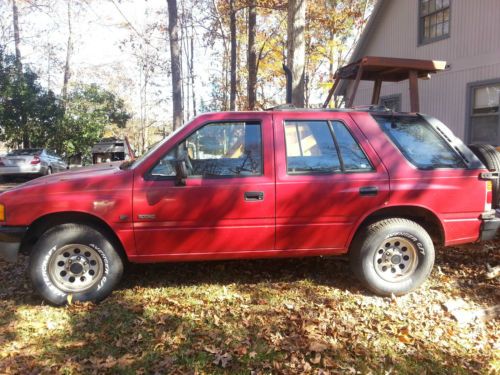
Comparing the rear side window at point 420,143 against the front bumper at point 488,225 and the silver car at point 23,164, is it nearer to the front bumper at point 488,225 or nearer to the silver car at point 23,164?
the front bumper at point 488,225

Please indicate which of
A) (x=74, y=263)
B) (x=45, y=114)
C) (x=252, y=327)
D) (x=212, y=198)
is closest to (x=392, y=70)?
(x=212, y=198)

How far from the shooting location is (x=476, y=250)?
18.5 feet

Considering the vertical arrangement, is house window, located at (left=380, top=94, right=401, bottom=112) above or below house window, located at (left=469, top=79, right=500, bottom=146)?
above

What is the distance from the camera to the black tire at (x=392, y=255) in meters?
4.32

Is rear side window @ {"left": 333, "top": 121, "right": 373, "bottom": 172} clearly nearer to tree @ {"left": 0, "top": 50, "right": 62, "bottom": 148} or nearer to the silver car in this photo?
the silver car

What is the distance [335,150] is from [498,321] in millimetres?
2229

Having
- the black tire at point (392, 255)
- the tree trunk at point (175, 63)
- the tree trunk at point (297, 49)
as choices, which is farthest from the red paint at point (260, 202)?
the tree trunk at point (175, 63)

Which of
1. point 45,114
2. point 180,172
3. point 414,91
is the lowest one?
point 180,172

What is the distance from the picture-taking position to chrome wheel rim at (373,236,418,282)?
173 inches

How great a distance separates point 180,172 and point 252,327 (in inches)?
60.9

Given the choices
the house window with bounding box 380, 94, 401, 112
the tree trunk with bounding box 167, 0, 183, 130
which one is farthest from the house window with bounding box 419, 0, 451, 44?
the tree trunk with bounding box 167, 0, 183, 130

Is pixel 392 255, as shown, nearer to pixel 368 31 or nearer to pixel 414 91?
pixel 414 91

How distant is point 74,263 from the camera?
13.6ft

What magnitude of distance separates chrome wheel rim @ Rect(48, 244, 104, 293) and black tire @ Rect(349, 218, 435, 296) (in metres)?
2.57
